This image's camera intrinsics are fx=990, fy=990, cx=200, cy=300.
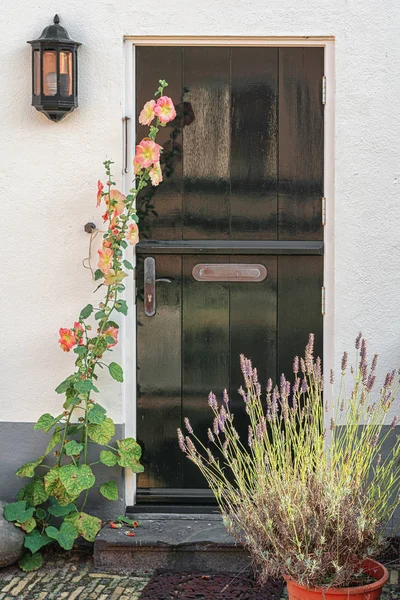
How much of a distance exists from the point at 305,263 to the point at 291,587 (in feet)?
5.40

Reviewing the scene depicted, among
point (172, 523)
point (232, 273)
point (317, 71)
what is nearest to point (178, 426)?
point (172, 523)

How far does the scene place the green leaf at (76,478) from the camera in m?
4.50

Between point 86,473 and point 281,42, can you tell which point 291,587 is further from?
point 281,42

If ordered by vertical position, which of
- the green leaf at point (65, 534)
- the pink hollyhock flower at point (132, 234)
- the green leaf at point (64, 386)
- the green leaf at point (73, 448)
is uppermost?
the pink hollyhock flower at point (132, 234)

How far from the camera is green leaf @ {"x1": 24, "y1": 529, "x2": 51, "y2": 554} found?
4.54 metres

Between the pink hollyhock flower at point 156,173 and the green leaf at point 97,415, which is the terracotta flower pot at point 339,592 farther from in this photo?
the pink hollyhock flower at point 156,173

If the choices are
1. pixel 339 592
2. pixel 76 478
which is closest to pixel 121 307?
pixel 76 478

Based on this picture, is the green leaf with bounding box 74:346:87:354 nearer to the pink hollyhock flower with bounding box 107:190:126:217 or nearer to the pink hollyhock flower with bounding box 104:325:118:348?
the pink hollyhock flower with bounding box 104:325:118:348

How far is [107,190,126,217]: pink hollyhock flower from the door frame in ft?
0.78

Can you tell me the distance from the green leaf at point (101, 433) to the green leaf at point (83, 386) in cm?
21

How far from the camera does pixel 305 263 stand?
4879 millimetres

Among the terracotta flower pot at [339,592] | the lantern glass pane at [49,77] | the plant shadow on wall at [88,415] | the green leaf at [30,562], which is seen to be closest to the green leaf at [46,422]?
the plant shadow on wall at [88,415]

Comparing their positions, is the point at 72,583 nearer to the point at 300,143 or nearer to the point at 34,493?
the point at 34,493

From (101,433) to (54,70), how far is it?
1703 millimetres
